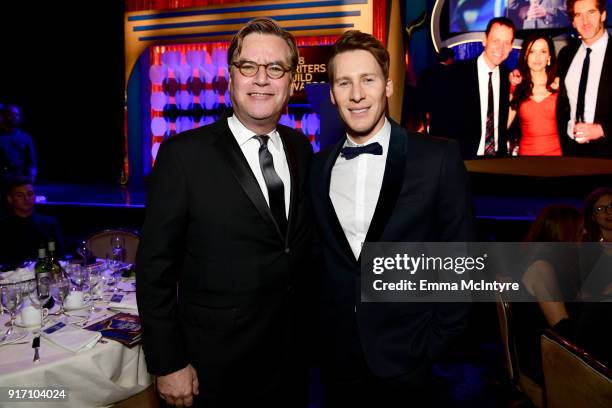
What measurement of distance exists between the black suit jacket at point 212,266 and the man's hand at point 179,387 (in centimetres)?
4

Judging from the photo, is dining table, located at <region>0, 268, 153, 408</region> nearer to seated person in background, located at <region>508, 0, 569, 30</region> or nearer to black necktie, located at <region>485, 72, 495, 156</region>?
black necktie, located at <region>485, 72, 495, 156</region>

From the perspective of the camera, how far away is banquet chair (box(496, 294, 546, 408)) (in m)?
2.34

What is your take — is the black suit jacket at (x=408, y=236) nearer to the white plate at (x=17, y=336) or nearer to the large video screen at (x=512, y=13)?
the white plate at (x=17, y=336)

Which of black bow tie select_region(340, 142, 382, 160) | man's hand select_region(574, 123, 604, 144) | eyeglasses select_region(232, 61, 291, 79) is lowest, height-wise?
black bow tie select_region(340, 142, 382, 160)

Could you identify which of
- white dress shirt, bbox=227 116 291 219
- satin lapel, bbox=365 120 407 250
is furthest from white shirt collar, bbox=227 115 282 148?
satin lapel, bbox=365 120 407 250

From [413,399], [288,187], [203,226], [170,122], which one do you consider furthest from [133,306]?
[170,122]

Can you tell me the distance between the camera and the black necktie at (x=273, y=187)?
67.6 inches

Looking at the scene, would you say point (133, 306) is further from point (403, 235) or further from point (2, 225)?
point (2, 225)

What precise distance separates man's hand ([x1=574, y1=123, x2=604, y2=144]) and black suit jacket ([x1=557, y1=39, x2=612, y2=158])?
0.05 metres

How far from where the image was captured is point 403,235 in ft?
5.42

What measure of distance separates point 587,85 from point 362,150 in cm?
659

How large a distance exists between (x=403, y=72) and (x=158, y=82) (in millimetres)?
4919

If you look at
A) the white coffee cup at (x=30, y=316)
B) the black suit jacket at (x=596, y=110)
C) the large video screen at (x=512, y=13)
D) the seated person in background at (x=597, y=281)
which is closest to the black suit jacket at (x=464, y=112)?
the large video screen at (x=512, y=13)

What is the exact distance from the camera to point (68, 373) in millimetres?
1816
